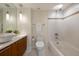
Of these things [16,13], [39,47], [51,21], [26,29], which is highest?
[16,13]

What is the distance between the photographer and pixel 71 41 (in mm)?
2359

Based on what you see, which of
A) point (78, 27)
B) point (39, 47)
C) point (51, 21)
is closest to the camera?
point (78, 27)

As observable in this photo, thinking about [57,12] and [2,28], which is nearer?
[57,12]

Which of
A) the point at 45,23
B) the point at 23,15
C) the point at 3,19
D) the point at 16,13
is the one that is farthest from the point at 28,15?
the point at 3,19

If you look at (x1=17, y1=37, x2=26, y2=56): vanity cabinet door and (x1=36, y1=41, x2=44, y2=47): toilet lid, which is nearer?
(x1=36, y1=41, x2=44, y2=47): toilet lid

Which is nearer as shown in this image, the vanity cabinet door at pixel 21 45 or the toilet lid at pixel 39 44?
the toilet lid at pixel 39 44

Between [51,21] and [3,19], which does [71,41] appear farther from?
[3,19]

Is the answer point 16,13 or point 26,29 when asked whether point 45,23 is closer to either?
point 26,29

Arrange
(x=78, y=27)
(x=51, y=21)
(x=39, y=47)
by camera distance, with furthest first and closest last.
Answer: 1. (x=51, y=21)
2. (x=39, y=47)
3. (x=78, y=27)

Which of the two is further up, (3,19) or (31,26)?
(3,19)

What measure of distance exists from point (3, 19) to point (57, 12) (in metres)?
1.17

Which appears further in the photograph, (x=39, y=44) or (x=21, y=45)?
(x=21, y=45)

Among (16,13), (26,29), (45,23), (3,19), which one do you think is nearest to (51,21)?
(45,23)

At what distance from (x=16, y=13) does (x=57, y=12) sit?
0.84 meters
